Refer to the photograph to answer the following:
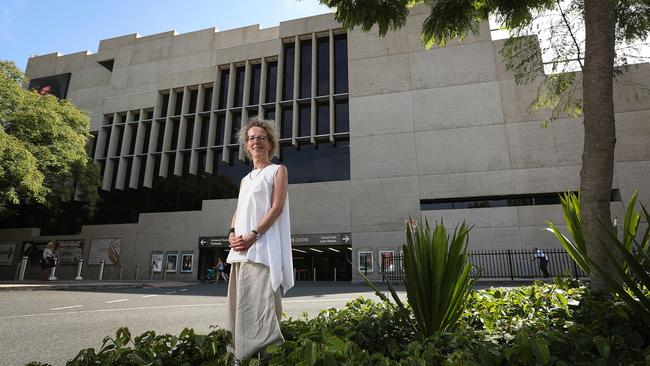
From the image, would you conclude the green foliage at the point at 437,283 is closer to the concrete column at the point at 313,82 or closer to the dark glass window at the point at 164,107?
the concrete column at the point at 313,82

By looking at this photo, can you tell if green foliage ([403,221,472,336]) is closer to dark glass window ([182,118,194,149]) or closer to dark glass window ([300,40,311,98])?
dark glass window ([300,40,311,98])

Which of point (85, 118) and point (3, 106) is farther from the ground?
point (85, 118)

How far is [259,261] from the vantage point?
2.38 m

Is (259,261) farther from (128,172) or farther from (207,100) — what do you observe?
(128,172)

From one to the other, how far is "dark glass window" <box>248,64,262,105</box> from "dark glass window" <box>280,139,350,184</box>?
210 inches

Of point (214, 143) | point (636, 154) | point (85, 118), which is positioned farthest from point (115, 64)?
point (636, 154)

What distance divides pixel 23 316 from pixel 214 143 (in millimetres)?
20844

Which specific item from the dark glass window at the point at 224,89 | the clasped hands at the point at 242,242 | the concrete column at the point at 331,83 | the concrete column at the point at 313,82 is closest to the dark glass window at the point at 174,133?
the dark glass window at the point at 224,89

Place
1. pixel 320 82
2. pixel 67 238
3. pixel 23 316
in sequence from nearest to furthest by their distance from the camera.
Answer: pixel 23 316
pixel 320 82
pixel 67 238

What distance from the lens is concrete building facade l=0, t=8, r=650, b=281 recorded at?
67.7 ft

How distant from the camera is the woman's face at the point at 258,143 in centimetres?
287

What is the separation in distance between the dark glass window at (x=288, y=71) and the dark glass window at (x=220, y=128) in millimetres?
5143

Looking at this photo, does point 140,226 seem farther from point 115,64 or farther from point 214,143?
point 115,64

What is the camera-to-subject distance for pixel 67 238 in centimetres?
2828
